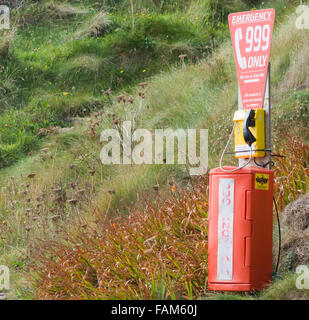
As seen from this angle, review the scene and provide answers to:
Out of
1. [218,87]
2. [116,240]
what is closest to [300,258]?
[116,240]

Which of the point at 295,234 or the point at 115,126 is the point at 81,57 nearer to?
the point at 115,126

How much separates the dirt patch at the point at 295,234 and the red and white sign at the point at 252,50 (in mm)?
932

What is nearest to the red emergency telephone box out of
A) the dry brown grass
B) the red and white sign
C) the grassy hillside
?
the grassy hillside

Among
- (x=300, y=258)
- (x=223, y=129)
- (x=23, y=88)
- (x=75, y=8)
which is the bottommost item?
(x=300, y=258)

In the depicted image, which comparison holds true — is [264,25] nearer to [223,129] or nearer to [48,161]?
[223,129]

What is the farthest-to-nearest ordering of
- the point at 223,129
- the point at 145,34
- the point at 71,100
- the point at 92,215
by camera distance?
the point at 145,34, the point at 71,100, the point at 223,129, the point at 92,215

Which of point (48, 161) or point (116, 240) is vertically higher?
point (48, 161)

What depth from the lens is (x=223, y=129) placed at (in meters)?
7.61

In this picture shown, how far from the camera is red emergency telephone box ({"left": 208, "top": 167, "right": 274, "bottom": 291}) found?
443cm

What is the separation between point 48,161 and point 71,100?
252 centimetres

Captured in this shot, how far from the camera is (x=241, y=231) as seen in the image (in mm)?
4457

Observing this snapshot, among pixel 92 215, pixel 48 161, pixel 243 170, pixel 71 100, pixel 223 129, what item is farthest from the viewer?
pixel 71 100

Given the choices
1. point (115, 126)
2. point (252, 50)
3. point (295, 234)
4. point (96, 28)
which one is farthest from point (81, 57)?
point (295, 234)

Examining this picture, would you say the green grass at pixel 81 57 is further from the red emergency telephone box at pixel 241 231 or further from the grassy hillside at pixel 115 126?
the red emergency telephone box at pixel 241 231
